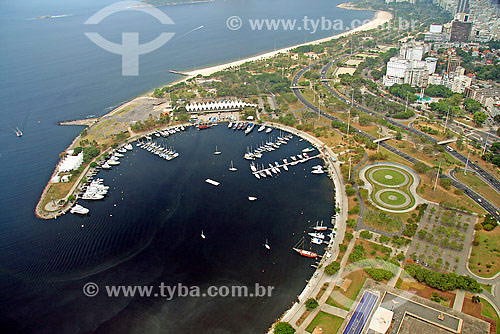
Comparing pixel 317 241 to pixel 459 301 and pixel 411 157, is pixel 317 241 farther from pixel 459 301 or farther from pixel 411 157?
pixel 411 157

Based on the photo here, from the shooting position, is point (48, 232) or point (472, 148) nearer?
point (48, 232)

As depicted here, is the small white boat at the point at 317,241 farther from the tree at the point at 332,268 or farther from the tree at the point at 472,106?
the tree at the point at 472,106

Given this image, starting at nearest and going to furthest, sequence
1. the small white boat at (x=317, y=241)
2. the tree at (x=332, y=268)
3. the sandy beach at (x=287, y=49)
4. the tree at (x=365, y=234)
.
Result: the tree at (x=332, y=268)
the tree at (x=365, y=234)
the small white boat at (x=317, y=241)
the sandy beach at (x=287, y=49)

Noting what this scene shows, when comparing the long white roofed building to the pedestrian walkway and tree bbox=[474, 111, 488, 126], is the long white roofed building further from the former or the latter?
the pedestrian walkway

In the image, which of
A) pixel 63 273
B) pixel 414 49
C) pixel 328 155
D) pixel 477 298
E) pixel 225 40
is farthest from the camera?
pixel 225 40

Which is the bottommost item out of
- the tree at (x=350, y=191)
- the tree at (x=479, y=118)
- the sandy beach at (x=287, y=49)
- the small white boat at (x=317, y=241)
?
the small white boat at (x=317, y=241)

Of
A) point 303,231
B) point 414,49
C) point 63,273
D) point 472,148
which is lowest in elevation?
point 63,273

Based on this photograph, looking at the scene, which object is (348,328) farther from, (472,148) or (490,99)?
(490,99)

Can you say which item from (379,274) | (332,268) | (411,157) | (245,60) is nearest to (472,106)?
(411,157)

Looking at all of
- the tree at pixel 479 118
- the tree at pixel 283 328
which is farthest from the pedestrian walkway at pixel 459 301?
the tree at pixel 479 118

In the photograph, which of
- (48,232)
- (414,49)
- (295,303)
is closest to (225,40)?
(414,49)
